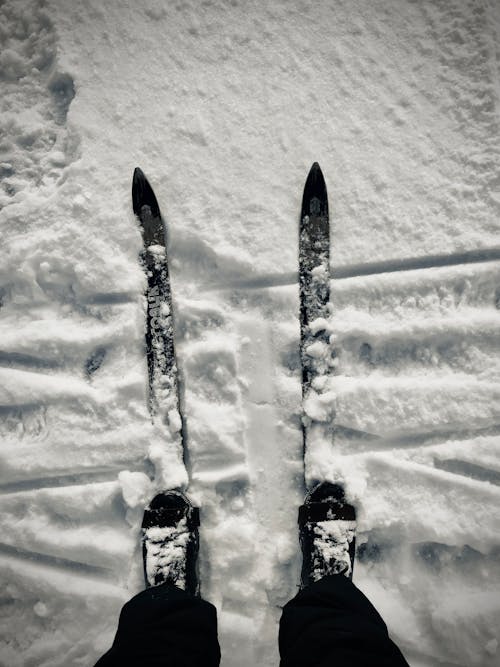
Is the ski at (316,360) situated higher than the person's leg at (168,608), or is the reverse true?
the ski at (316,360)

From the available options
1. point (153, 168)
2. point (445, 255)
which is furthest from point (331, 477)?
point (153, 168)

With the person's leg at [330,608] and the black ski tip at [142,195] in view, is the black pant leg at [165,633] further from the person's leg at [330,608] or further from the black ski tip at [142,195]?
the black ski tip at [142,195]

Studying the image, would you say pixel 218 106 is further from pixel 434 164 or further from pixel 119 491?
pixel 119 491

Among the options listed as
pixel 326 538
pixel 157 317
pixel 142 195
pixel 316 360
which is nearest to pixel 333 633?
pixel 326 538

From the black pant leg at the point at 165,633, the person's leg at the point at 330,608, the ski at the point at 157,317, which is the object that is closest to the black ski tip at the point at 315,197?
the ski at the point at 157,317

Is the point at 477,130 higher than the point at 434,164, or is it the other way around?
the point at 477,130

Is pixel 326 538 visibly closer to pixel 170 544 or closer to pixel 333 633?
pixel 333 633
